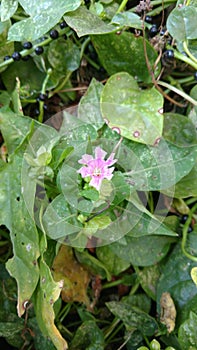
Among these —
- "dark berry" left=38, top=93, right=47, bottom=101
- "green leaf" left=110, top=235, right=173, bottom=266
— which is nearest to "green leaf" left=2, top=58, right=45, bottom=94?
"dark berry" left=38, top=93, right=47, bottom=101

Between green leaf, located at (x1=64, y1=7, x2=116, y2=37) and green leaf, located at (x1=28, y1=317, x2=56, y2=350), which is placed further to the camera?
green leaf, located at (x1=28, y1=317, x2=56, y2=350)

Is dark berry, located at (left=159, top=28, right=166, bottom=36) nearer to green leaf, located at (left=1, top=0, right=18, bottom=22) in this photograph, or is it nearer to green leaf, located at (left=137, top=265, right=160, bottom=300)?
green leaf, located at (left=1, top=0, right=18, bottom=22)

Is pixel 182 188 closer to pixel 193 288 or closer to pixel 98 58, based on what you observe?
pixel 193 288

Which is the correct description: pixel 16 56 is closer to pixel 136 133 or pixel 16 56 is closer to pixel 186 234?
pixel 136 133

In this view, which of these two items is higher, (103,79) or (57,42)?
(57,42)

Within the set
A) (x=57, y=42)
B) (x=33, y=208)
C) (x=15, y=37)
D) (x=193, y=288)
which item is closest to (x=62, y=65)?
(x=57, y=42)
